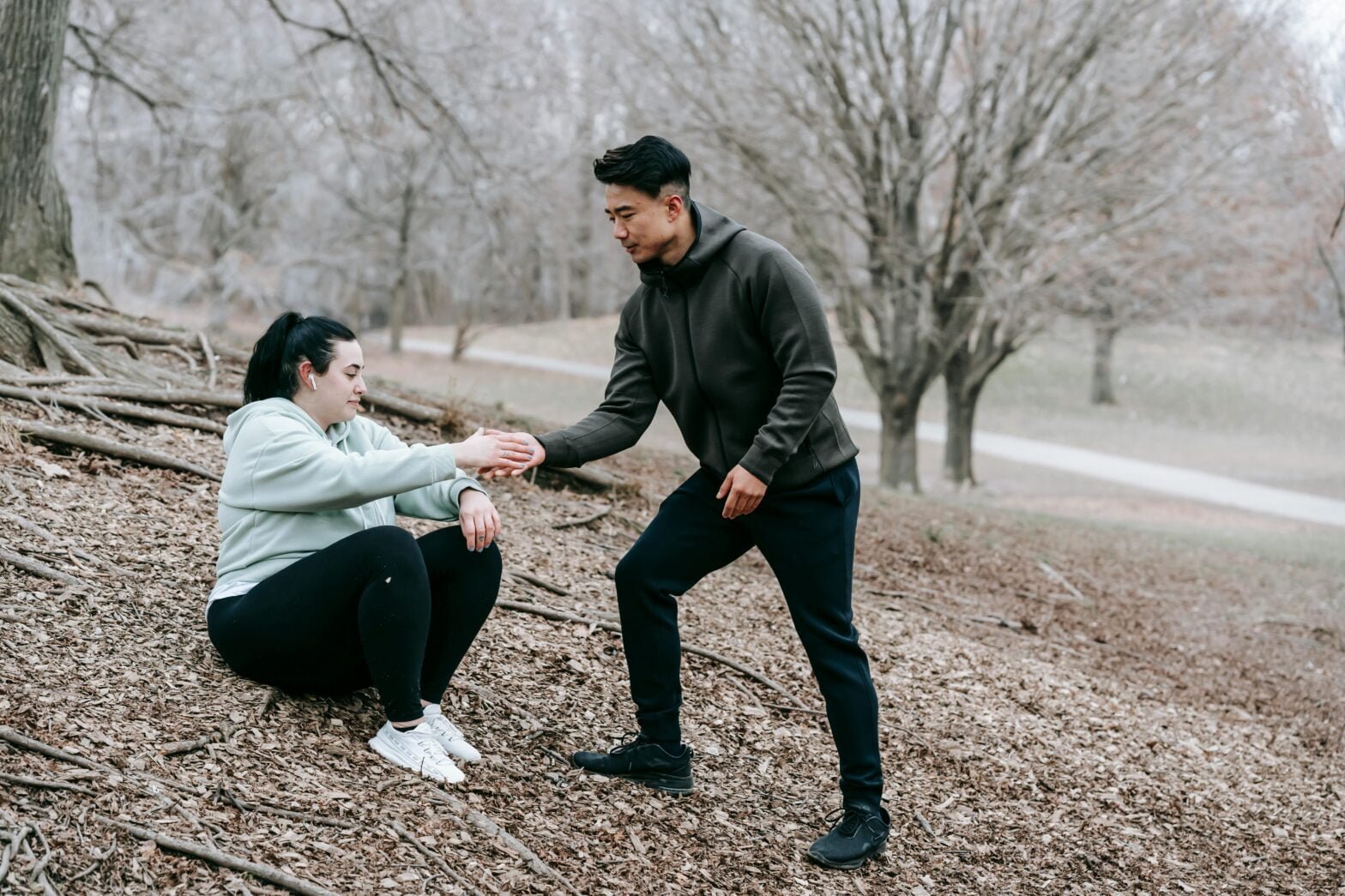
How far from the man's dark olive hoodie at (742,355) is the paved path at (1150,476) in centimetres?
1587

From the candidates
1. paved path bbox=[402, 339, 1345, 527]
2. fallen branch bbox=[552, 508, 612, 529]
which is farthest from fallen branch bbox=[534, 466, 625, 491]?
paved path bbox=[402, 339, 1345, 527]

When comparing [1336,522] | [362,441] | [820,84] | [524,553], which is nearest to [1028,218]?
[820,84]

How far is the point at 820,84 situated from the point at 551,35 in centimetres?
673

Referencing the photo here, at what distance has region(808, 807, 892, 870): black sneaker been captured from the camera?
140 inches

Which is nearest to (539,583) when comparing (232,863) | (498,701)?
(498,701)

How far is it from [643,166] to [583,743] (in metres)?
1.82

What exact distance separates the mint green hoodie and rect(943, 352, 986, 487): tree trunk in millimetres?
15177

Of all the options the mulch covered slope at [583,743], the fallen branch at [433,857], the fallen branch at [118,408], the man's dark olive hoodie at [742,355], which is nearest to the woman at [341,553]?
the mulch covered slope at [583,743]

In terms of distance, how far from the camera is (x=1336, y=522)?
17047mm

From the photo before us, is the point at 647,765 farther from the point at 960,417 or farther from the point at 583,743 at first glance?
the point at 960,417

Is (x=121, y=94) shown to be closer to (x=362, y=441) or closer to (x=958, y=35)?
(x=958, y=35)

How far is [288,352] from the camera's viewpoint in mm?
3525

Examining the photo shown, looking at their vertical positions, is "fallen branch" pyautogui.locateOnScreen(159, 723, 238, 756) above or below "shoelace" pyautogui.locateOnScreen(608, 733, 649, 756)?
above

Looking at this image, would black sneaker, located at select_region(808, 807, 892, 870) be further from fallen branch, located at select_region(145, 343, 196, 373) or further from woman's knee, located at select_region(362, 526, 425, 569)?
fallen branch, located at select_region(145, 343, 196, 373)
